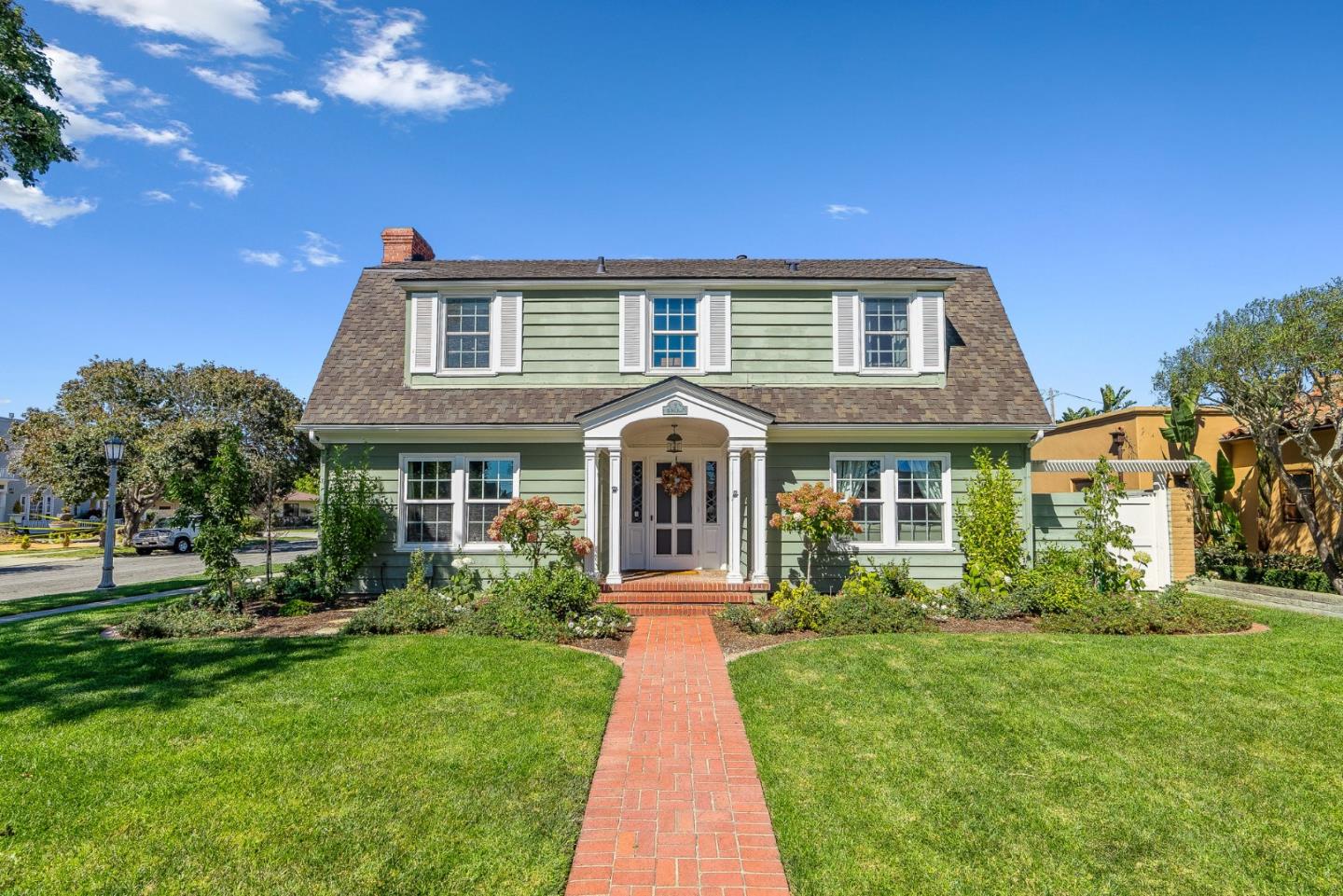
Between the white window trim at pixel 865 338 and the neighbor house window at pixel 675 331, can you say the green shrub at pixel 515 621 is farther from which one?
the white window trim at pixel 865 338

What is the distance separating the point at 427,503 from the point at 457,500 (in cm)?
54

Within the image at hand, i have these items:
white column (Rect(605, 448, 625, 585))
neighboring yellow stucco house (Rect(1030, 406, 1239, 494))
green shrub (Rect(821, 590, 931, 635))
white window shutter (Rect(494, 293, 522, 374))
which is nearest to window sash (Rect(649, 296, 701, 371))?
white column (Rect(605, 448, 625, 585))

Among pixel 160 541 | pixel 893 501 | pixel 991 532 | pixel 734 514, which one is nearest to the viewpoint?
pixel 991 532

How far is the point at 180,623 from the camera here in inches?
369

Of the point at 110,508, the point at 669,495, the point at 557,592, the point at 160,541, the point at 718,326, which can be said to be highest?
the point at 718,326

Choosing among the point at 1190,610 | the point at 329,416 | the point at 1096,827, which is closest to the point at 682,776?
the point at 1096,827

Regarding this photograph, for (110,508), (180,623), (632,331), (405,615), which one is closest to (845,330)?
(632,331)

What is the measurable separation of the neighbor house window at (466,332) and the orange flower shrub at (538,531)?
11.8ft

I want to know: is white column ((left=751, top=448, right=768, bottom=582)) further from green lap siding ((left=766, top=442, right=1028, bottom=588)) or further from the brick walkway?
the brick walkway

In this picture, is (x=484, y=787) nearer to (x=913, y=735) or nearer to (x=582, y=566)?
(x=913, y=735)

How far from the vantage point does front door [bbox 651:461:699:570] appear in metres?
13.1

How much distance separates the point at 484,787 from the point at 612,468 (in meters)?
7.12

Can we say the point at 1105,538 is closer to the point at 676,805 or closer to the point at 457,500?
the point at 676,805

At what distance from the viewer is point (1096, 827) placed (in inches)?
164
